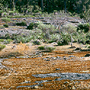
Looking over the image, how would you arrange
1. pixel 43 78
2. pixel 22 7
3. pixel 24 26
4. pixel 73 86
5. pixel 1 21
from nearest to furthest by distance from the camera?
pixel 73 86 < pixel 43 78 < pixel 24 26 < pixel 1 21 < pixel 22 7

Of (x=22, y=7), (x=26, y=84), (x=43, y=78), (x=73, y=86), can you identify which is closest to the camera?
(x=73, y=86)

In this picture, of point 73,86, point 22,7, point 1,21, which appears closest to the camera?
point 73,86

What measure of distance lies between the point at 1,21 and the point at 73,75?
28236 millimetres

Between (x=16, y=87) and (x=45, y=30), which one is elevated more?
(x=16, y=87)

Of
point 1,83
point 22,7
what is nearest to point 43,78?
point 1,83

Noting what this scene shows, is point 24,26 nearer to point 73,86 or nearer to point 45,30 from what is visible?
point 45,30

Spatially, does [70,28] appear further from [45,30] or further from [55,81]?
[55,81]

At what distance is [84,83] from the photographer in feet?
15.6

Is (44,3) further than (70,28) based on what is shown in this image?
Yes

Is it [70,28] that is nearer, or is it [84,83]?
[84,83]

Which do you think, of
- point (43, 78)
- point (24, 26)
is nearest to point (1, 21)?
point (24, 26)

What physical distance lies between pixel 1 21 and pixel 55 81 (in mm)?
28495

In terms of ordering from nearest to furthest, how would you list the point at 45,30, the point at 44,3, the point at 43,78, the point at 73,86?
the point at 73,86 < the point at 43,78 < the point at 45,30 < the point at 44,3

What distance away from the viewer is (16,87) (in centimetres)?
466
